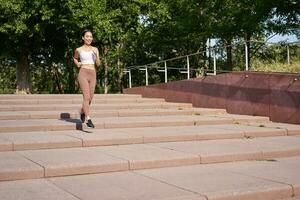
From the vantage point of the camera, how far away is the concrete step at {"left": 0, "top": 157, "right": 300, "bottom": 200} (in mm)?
5309

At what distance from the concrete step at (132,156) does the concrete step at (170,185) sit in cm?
14

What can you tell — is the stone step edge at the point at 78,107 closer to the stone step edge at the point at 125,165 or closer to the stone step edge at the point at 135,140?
the stone step edge at the point at 135,140

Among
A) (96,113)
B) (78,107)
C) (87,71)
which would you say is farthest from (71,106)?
(87,71)

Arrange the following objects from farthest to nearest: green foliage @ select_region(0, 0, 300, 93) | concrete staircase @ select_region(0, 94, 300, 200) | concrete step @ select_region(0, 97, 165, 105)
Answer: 1. green foliage @ select_region(0, 0, 300, 93)
2. concrete step @ select_region(0, 97, 165, 105)
3. concrete staircase @ select_region(0, 94, 300, 200)

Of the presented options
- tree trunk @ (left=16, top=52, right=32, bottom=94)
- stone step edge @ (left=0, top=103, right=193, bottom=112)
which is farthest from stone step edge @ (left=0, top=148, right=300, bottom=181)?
tree trunk @ (left=16, top=52, right=32, bottom=94)

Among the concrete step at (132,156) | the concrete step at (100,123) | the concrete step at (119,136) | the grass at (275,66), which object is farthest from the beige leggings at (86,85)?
the grass at (275,66)

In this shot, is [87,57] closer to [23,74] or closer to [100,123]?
[100,123]

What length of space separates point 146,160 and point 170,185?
3.63 feet

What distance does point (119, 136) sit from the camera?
877 centimetres

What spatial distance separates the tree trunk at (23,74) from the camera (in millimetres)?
26750

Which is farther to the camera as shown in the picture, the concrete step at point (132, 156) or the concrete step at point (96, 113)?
the concrete step at point (96, 113)

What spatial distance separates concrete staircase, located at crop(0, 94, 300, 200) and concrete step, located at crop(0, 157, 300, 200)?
11 mm

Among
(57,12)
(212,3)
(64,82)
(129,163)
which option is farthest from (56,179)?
(64,82)

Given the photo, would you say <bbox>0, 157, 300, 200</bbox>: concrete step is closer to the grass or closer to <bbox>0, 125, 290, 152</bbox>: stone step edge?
<bbox>0, 125, 290, 152</bbox>: stone step edge
